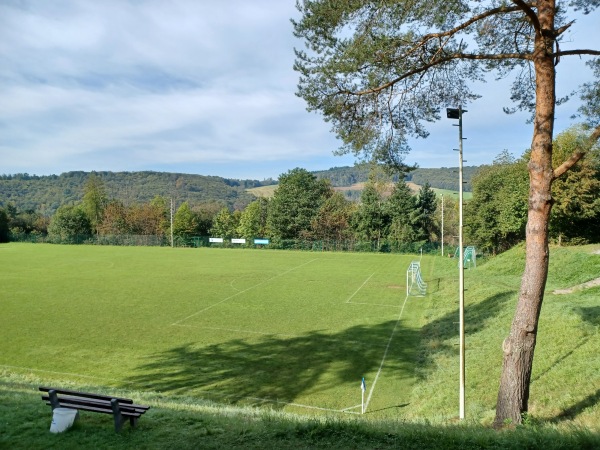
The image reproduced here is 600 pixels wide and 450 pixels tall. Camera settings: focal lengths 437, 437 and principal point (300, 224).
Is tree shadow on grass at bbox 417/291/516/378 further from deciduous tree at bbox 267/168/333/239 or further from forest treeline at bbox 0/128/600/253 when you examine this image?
deciduous tree at bbox 267/168/333/239

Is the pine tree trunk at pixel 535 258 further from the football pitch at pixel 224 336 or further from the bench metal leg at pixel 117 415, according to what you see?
the bench metal leg at pixel 117 415

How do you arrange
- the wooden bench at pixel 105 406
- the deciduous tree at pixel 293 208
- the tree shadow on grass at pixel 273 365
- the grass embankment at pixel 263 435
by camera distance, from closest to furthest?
the grass embankment at pixel 263 435
the wooden bench at pixel 105 406
the tree shadow on grass at pixel 273 365
the deciduous tree at pixel 293 208

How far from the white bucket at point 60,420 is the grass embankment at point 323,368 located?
6.3 inches

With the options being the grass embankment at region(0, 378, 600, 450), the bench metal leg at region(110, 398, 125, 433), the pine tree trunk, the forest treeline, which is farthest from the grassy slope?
the forest treeline

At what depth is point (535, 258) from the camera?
7.37m

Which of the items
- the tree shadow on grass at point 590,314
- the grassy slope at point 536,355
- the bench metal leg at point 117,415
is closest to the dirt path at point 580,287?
the grassy slope at point 536,355

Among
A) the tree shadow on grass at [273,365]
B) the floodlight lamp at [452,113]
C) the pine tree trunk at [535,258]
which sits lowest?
the tree shadow on grass at [273,365]

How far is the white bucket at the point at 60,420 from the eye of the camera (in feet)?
19.4

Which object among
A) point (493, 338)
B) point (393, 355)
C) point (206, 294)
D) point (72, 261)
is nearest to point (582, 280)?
point (493, 338)

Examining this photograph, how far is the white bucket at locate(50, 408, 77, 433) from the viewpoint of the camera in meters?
5.91

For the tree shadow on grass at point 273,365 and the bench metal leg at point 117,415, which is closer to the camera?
the bench metal leg at point 117,415

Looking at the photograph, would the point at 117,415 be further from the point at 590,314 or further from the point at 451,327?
the point at 451,327

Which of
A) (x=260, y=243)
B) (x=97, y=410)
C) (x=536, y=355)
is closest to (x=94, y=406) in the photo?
(x=97, y=410)

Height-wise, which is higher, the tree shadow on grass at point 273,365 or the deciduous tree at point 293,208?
the deciduous tree at point 293,208
